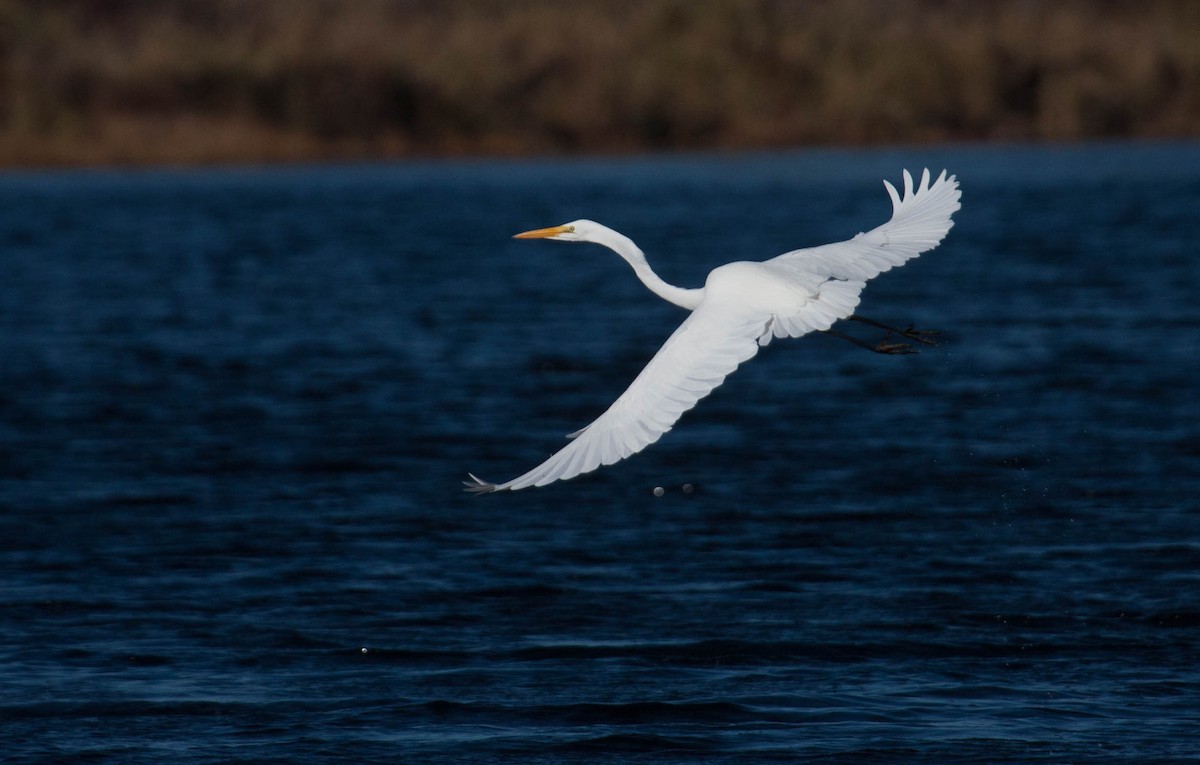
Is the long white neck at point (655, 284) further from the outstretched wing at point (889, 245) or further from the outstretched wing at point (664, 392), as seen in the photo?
the outstretched wing at point (664, 392)

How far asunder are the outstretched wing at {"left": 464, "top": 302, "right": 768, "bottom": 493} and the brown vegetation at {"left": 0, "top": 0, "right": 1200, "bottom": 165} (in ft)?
103

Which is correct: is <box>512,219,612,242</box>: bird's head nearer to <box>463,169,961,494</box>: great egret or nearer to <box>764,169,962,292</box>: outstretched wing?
<box>463,169,961,494</box>: great egret

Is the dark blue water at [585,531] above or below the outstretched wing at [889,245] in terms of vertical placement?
below

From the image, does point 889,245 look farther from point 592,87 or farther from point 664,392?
point 592,87

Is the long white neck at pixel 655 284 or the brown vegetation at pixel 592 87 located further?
the brown vegetation at pixel 592 87

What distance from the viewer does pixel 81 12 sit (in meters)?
51.3

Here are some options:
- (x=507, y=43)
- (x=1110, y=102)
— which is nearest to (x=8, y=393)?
(x=507, y=43)

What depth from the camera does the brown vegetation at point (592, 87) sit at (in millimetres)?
38375

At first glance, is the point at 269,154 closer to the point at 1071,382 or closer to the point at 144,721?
the point at 1071,382

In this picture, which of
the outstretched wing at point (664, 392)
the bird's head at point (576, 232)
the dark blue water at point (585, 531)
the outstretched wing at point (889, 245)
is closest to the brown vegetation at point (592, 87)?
the dark blue water at point (585, 531)

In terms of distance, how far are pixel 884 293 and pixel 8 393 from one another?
10184 mm

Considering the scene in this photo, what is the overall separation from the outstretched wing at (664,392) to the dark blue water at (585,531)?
1782 millimetres

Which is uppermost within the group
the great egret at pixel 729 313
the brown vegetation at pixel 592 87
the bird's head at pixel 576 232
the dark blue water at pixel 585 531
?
the brown vegetation at pixel 592 87

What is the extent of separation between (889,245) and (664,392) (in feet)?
5.91
